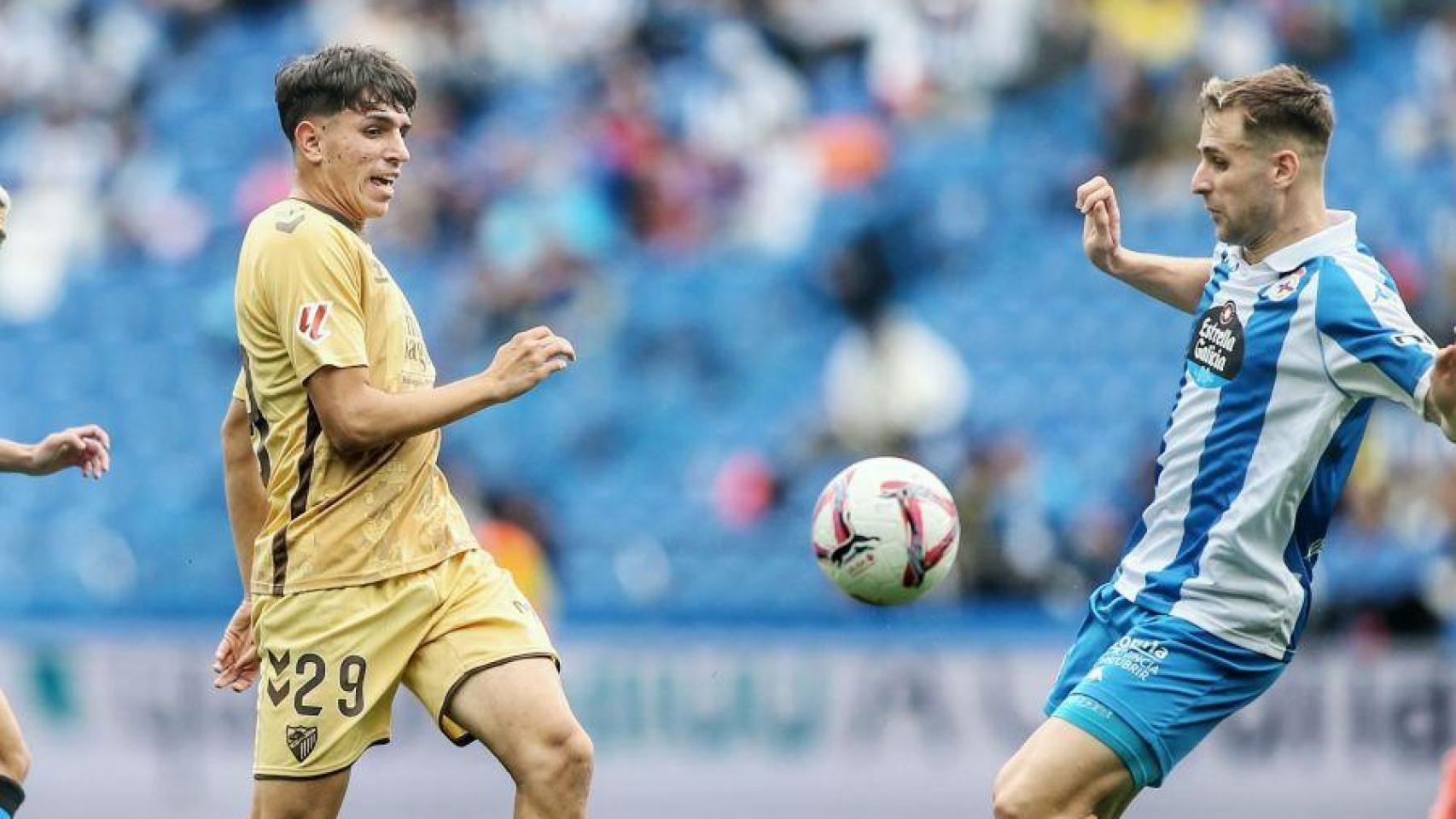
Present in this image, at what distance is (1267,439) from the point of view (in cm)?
573

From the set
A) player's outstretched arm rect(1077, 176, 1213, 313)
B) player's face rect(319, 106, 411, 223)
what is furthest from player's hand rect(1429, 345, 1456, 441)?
player's face rect(319, 106, 411, 223)

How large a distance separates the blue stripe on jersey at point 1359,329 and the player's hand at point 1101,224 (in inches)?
31.6

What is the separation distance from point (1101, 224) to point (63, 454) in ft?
10.3

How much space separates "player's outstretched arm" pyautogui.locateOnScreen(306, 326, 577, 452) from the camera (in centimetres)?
548

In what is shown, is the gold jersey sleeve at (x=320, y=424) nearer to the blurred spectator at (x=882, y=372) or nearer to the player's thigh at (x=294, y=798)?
the player's thigh at (x=294, y=798)

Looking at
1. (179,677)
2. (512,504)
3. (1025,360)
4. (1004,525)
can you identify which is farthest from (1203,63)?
(179,677)

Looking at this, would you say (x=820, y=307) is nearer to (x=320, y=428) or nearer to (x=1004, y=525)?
(x=1004, y=525)

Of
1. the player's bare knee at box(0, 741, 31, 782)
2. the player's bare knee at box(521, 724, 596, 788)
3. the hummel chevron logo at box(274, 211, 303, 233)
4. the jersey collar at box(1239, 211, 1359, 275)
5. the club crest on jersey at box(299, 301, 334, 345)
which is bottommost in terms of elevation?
the player's bare knee at box(0, 741, 31, 782)

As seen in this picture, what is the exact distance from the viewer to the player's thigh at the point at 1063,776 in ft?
18.4

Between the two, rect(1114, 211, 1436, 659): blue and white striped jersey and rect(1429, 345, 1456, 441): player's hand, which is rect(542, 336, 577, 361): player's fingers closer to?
rect(1114, 211, 1436, 659): blue and white striped jersey

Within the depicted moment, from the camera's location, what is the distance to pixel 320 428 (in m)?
5.72

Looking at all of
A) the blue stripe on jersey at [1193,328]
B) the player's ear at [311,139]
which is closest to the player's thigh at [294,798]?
the player's ear at [311,139]

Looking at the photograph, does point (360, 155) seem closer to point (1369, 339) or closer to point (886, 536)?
point (886, 536)

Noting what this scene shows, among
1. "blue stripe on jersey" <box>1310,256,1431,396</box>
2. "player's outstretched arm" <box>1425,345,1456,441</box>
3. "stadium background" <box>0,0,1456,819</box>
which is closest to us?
"player's outstretched arm" <box>1425,345,1456,441</box>
